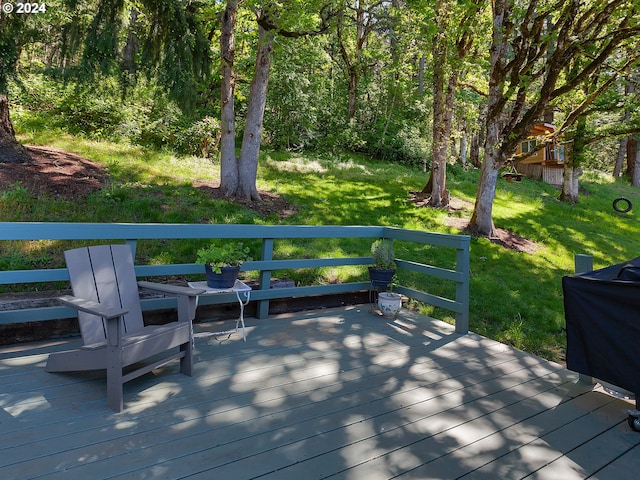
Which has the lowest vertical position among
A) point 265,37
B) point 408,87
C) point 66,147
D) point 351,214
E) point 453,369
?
point 453,369

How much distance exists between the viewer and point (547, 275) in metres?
6.42

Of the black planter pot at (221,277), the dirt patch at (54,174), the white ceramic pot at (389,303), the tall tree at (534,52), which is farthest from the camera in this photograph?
the tall tree at (534,52)

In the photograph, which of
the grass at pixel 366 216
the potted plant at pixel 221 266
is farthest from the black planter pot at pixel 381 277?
the potted plant at pixel 221 266

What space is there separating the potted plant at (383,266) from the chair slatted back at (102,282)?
2.38m

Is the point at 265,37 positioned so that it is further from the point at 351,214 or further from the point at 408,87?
the point at 408,87

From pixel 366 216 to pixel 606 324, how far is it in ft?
18.6

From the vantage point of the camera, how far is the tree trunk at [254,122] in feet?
23.7

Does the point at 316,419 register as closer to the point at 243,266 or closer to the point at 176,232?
the point at 243,266

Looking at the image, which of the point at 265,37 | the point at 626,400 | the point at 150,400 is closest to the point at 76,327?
the point at 150,400

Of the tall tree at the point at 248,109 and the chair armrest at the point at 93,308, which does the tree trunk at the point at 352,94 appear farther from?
the chair armrest at the point at 93,308

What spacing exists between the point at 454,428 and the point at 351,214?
5.87m

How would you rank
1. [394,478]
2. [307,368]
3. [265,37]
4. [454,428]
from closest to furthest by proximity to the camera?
[394,478]
[454,428]
[307,368]
[265,37]

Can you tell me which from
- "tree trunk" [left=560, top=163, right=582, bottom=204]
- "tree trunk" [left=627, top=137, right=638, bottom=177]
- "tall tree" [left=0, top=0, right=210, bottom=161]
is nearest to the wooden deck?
"tall tree" [left=0, top=0, right=210, bottom=161]

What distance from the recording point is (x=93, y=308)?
2.21 metres
